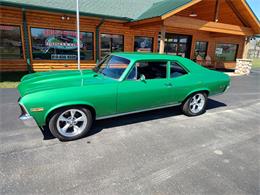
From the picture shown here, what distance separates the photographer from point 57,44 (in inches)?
392

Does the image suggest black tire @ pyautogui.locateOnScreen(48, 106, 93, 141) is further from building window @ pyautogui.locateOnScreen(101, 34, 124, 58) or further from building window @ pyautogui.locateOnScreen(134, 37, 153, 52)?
building window @ pyautogui.locateOnScreen(134, 37, 153, 52)

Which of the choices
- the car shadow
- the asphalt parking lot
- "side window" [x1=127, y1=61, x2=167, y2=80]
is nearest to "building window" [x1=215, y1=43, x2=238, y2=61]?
the car shadow

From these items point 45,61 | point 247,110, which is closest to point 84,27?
point 45,61

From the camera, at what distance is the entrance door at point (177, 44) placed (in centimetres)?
1409

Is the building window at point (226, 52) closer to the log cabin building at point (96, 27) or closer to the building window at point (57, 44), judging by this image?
the log cabin building at point (96, 27)

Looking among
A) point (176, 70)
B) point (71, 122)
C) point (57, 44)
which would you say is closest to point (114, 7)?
point (57, 44)

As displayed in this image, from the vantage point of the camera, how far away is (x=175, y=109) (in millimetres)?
5219

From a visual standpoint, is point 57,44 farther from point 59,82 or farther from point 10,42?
point 59,82

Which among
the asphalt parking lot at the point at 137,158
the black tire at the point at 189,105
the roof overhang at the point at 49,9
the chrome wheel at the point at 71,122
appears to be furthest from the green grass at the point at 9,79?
the black tire at the point at 189,105

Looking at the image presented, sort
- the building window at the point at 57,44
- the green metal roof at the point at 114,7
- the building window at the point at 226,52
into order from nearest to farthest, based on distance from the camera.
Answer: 1. the green metal roof at the point at 114,7
2. the building window at the point at 57,44
3. the building window at the point at 226,52

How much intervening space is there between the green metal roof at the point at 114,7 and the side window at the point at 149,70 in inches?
216

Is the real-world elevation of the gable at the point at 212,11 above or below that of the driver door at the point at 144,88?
above

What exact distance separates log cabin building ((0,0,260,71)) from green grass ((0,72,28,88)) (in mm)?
562

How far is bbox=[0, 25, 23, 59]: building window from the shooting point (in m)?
8.77
